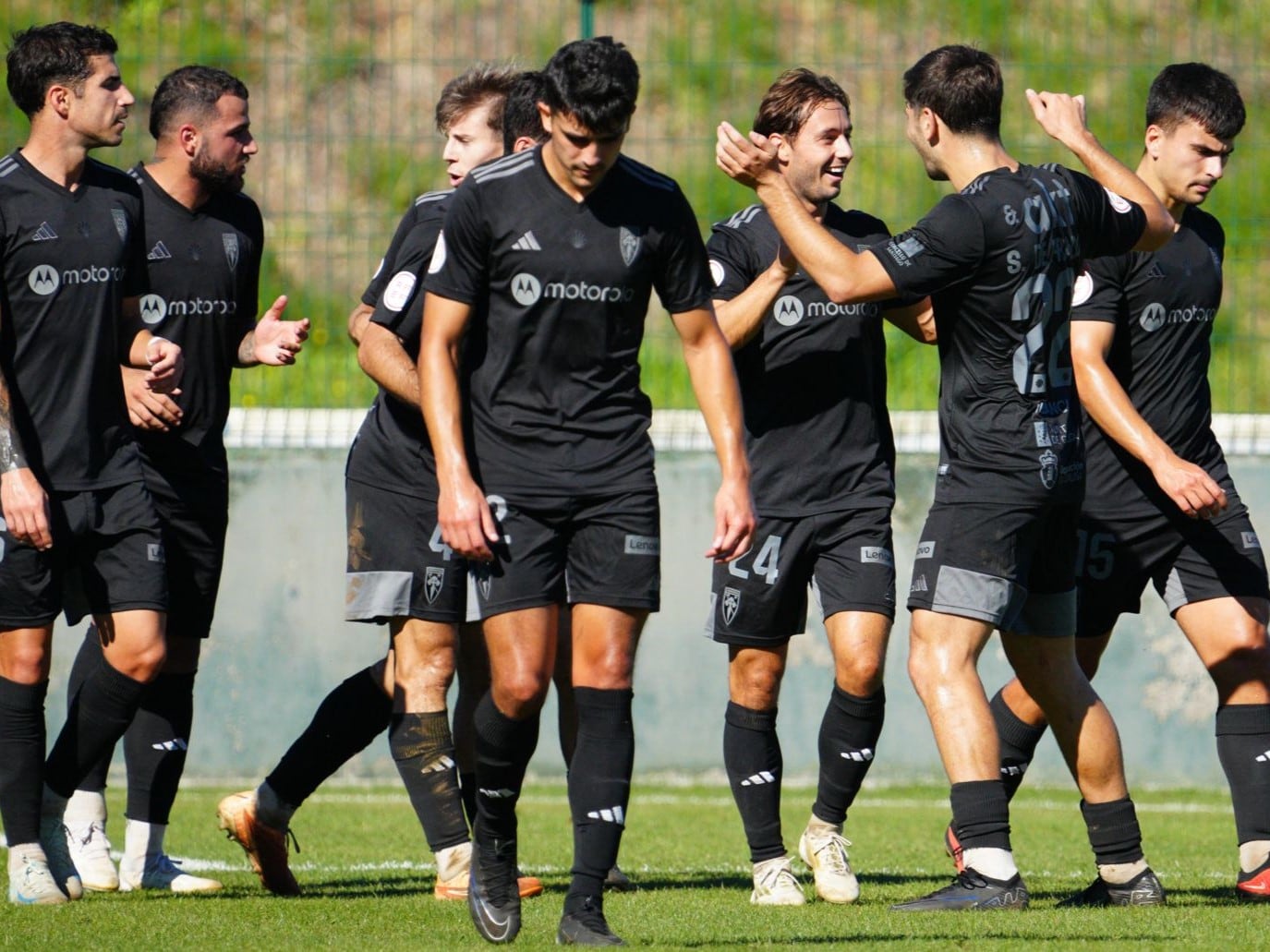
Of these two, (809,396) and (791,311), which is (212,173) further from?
(809,396)

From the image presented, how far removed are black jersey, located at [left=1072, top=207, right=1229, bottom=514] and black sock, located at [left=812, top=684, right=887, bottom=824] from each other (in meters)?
1.04


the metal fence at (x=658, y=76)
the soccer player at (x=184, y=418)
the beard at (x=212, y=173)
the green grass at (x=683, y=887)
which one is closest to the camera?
the green grass at (x=683, y=887)

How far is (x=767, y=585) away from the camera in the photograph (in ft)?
21.0

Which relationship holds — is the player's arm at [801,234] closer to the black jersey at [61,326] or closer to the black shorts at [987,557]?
the black shorts at [987,557]

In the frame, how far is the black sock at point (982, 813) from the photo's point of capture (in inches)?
225

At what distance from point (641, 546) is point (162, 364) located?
1.83 metres

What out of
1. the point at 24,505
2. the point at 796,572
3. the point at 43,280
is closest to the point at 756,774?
the point at 796,572

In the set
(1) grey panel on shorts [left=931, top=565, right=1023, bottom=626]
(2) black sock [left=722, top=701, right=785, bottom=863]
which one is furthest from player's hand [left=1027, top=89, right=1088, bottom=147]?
(2) black sock [left=722, top=701, right=785, bottom=863]

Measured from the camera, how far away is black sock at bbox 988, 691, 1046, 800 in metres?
6.78

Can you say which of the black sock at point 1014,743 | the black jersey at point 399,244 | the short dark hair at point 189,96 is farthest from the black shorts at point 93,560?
the black sock at point 1014,743

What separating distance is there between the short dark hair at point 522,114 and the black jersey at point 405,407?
316mm

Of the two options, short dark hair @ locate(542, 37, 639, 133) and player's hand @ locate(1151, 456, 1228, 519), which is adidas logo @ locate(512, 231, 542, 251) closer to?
short dark hair @ locate(542, 37, 639, 133)

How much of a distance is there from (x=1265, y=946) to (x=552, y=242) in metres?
2.64

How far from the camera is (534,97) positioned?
244 inches
